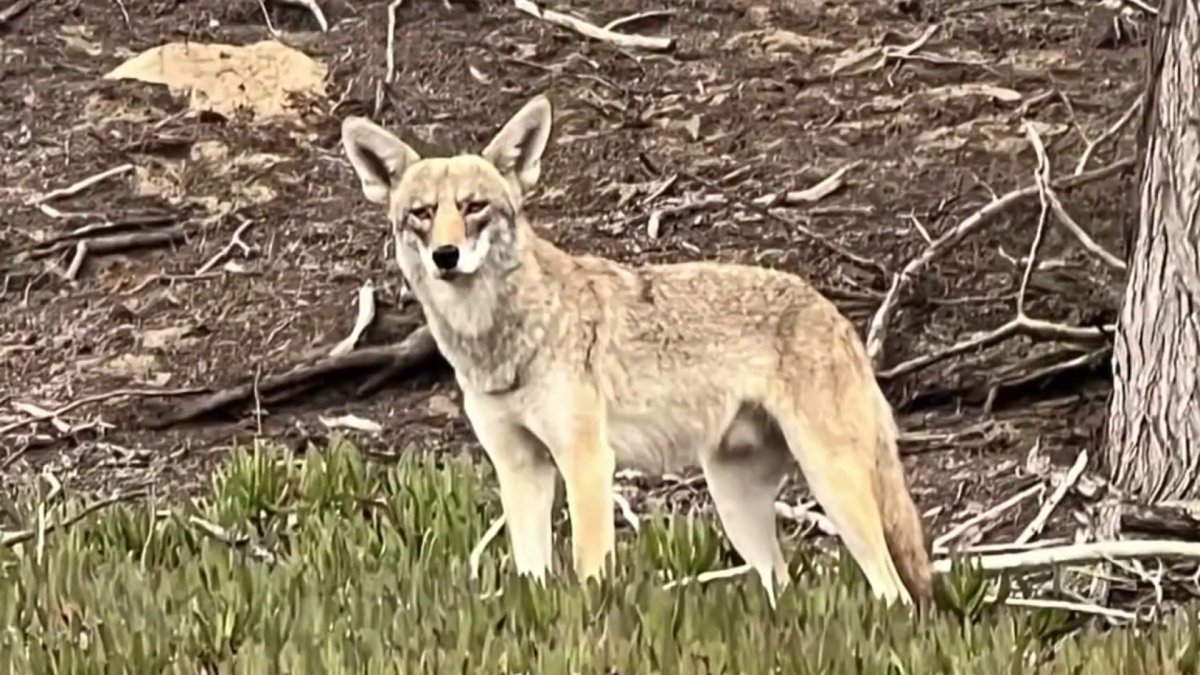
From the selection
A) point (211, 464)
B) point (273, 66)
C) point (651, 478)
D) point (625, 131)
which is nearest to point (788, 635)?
point (651, 478)

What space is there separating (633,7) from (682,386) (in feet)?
24.0

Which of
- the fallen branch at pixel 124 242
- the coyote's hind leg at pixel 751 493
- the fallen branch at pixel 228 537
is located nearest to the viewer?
the coyote's hind leg at pixel 751 493

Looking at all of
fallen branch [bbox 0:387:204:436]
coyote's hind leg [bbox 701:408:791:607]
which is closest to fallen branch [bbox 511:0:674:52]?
fallen branch [bbox 0:387:204:436]

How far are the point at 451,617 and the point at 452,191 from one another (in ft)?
4.05

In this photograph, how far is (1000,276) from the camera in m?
10.6

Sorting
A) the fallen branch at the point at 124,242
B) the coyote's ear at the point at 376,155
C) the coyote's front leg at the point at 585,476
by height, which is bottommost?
the fallen branch at the point at 124,242

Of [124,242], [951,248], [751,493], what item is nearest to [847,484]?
[751,493]

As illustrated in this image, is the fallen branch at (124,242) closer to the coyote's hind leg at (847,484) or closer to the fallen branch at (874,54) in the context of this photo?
the fallen branch at (874,54)

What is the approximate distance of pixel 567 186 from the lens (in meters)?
12.1

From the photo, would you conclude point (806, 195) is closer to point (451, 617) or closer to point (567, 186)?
point (567, 186)

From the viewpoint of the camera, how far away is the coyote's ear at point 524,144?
20.8 feet

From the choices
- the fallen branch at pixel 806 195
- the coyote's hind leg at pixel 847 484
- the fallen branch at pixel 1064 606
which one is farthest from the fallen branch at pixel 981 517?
Answer: the fallen branch at pixel 806 195

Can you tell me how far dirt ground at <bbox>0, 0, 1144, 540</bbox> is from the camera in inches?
405

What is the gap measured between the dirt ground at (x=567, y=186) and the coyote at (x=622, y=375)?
2496 mm
